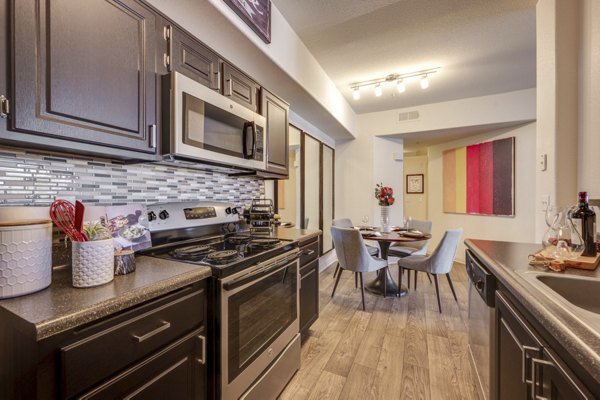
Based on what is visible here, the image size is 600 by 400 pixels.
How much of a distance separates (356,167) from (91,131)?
411 cm

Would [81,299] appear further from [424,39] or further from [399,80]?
[399,80]

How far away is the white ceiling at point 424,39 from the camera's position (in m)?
2.02

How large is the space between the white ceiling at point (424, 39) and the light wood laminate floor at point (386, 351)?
8.61 ft

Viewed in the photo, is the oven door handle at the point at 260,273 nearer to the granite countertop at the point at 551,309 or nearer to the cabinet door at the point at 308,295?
the cabinet door at the point at 308,295

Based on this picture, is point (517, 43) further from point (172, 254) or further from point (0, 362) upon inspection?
point (0, 362)

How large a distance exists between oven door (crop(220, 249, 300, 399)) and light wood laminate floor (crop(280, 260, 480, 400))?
377 mm

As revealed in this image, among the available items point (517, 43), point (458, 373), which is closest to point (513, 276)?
point (458, 373)

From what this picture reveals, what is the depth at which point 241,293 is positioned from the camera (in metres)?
1.19

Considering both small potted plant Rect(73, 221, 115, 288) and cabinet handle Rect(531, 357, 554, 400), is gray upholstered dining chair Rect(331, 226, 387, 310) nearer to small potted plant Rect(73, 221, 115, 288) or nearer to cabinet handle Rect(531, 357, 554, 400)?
cabinet handle Rect(531, 357, 554, 400)

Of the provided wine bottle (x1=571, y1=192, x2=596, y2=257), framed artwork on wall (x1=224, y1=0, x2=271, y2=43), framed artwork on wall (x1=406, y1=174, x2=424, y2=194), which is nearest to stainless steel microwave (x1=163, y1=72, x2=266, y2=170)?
framed artwork on wall (x1=224, y1=0, x2=271, y2=43)

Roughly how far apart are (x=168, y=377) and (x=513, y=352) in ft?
4.16

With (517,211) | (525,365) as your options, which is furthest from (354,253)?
(517,211)

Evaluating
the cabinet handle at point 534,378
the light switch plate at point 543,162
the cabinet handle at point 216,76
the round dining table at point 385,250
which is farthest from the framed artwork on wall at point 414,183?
the cabinet handle at point 534,378

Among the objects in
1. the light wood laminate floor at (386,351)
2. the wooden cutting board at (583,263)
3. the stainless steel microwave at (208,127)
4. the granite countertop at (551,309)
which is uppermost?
the stainless steel microwave at (208,127)
